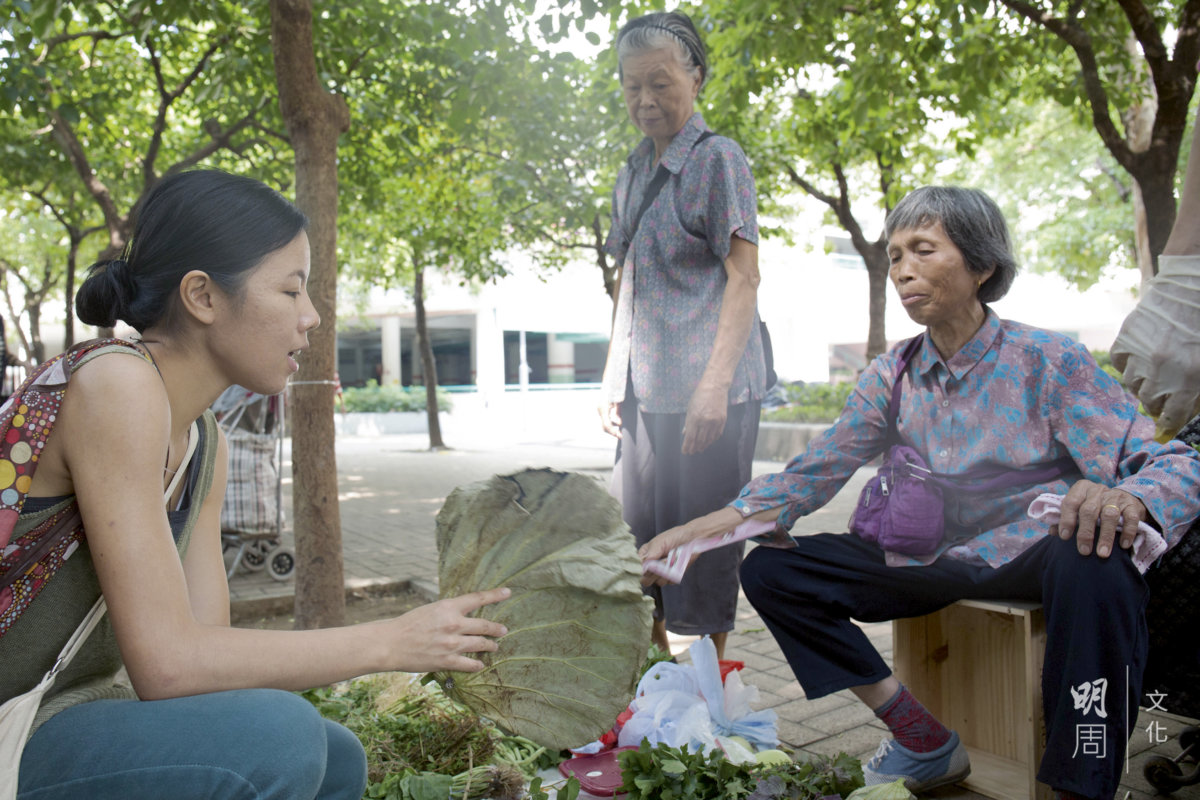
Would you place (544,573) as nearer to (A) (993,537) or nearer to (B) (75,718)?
(B) (75,718)

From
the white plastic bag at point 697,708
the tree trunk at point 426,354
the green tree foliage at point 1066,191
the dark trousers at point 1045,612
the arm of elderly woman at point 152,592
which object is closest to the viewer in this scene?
the arm of elderly woman at point 152,592

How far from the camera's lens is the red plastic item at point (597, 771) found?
8.14ft

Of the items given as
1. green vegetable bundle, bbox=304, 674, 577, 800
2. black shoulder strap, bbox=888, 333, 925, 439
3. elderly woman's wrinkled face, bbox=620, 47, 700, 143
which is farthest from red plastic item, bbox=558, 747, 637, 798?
elderly woman's wrinkled face, bbox=620, 47, 700, 143

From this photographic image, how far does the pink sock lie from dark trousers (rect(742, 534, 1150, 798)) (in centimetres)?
8

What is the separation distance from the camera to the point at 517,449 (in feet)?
61.9

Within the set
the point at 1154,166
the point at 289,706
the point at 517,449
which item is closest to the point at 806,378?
the point at 517,449

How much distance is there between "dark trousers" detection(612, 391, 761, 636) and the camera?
302 centimetres

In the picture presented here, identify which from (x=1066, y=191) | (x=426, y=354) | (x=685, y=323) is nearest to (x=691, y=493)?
(x=685, y=323)

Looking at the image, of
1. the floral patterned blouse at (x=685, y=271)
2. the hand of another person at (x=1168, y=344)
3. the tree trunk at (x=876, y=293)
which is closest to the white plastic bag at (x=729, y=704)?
the floral patterned blouse at (x=685, y=271)

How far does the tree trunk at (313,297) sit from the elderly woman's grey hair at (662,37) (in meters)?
1.47

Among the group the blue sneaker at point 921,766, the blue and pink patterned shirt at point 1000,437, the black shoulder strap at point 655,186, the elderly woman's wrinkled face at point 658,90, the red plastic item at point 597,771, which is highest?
the elderly woman's wrinkled face at point 658,90

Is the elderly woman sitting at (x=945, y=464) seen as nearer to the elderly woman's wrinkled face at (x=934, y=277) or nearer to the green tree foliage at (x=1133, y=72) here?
the elderly woman's wrinkled face at (x=934, y=277)

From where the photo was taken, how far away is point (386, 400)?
25.8m

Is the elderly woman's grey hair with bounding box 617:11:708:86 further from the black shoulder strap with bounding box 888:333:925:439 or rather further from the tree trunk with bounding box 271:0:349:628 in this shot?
the tree trunk with bounding box 271:0:349:628
